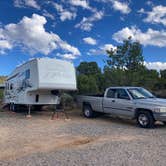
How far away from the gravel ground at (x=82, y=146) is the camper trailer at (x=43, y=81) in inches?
151

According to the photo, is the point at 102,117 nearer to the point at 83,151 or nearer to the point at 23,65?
the point at 23,65

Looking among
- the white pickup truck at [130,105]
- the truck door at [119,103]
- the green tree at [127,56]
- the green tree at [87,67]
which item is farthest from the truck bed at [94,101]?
the green tree at [87,67]

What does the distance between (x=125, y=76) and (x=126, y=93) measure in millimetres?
8126

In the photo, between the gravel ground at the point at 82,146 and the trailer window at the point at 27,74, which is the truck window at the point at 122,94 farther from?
the trailer window at the point at 27,74

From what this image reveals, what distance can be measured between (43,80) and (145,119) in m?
5.92

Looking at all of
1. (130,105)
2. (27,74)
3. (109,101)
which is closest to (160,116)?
(130,105)

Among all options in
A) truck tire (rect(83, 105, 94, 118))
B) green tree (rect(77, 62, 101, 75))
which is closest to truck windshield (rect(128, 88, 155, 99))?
truck tire (rect(83, 105, 94, 118))

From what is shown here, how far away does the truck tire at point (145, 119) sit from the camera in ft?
38.6

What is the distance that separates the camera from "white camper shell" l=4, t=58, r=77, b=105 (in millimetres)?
15281

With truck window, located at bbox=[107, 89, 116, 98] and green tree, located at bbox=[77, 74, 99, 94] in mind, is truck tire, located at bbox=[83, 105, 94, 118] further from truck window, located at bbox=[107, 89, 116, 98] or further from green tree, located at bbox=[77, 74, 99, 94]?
green tree, located at bbox=[77, 74, 99, 94]

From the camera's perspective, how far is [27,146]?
8.35 meters

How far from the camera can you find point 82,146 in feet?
27.3

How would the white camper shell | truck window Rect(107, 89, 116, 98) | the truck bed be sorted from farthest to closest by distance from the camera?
the white camper shell, the truck bed, truck window Rect(107, 89, 116, 98)

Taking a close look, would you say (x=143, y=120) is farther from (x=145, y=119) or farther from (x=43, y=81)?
(x=43, y=81)
